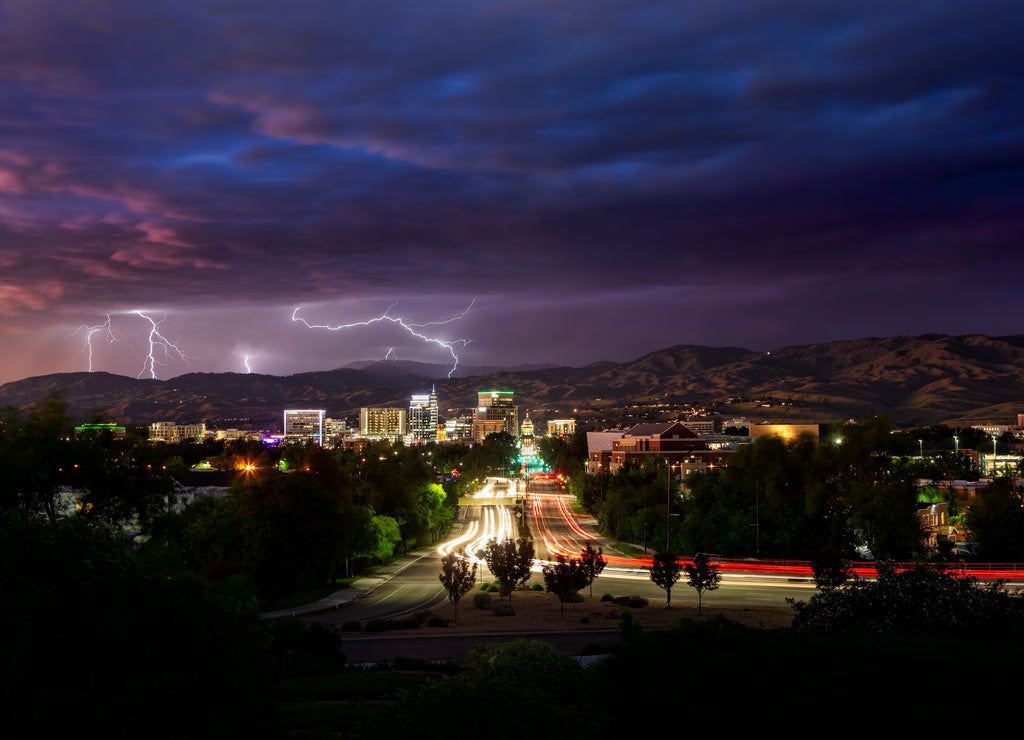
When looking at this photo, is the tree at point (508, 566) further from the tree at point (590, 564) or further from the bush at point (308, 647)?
the bush at point (308, 647)

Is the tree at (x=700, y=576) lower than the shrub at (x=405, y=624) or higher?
higher

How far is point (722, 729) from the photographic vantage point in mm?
13562

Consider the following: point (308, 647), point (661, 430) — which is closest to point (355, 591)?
point (308, 647)

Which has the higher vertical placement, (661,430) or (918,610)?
(661,430)

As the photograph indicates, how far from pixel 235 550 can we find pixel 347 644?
55.8 ft

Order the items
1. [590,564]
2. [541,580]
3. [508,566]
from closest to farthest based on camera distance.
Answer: [508,566], [590,564], [541,580]

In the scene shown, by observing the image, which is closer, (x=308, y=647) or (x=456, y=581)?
(x=308, y=647)

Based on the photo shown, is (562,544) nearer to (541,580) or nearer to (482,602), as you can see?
(541,580)

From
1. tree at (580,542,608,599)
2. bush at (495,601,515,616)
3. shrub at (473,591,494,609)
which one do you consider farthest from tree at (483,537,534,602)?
tree at (580,542,608,599)

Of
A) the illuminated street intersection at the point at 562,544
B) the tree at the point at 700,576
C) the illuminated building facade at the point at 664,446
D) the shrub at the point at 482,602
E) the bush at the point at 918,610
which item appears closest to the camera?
the bush at the point at 918,610

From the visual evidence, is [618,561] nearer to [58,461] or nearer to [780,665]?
[58,461]

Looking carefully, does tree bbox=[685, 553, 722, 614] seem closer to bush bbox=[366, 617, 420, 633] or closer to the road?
the road

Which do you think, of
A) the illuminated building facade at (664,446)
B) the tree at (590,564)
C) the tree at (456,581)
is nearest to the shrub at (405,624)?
the tree at (456,581)

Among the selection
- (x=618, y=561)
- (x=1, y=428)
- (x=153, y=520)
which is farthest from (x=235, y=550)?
(x=618, y=561)
